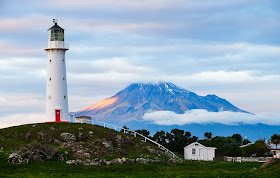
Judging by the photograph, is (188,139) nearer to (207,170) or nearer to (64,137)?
(64,137)

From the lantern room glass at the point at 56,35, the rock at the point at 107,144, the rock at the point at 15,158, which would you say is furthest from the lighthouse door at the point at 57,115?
the rock at the point at 15,158

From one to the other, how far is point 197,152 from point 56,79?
2744cm

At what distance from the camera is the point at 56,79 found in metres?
102

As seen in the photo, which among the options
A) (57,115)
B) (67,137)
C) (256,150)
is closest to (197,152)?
(256,150)

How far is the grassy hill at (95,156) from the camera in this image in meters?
59.4

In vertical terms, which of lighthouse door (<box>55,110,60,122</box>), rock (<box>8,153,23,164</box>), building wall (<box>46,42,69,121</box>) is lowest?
rock (<box>8,153,23,164</box>)

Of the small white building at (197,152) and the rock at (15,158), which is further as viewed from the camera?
the small white building at (197,152)

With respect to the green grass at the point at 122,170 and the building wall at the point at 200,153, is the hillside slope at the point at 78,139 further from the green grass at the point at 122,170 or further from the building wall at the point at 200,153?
the green grass at the point at 122,170

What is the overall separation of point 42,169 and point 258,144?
4625cm

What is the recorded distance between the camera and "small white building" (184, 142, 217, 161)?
313ft

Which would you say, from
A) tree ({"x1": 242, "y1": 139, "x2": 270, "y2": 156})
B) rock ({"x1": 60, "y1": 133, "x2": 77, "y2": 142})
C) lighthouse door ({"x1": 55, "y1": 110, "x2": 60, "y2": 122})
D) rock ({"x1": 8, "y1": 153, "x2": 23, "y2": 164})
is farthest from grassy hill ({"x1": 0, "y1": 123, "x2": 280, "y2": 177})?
tree ({"x1": 242, "y1": 139, "x2": 270, "y2": 156})

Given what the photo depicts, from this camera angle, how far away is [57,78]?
101688mm

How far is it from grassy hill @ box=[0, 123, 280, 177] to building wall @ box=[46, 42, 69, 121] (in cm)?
683

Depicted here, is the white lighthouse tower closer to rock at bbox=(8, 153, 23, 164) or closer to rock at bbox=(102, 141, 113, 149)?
rock at bbox=(102, 141, 113, 149)
